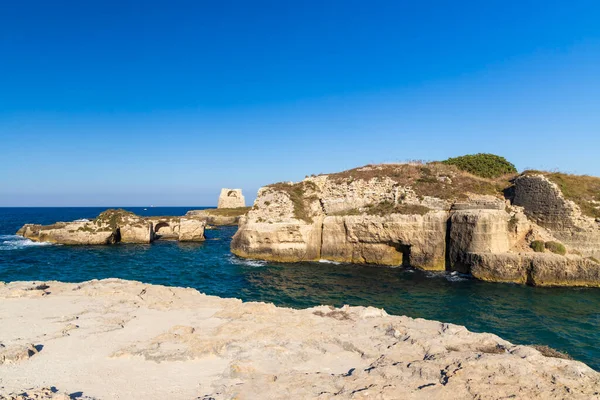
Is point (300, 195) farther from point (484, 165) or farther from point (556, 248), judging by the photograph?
point (556, 248)

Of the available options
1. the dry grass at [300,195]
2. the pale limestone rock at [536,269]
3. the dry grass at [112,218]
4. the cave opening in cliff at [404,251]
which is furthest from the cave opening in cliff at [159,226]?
the pale limestone rock at [536,269]

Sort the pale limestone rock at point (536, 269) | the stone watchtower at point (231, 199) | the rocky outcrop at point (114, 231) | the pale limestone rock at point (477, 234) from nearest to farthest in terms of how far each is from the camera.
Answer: the pale limestone rock at point (536, 269)
the pale limestone rock at point (477, 234)
the rocky outcrop at point (114, 231)
the stone watchtower at point (231, 199)

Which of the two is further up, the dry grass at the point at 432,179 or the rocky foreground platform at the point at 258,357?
the dry grass at the point at 432,179

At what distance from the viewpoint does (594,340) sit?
13.5 metres

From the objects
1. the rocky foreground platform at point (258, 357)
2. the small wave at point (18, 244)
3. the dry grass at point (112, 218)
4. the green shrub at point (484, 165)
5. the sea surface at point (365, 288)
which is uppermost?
the green shrub at point (484, 165)

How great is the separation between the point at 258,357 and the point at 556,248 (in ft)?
81.6

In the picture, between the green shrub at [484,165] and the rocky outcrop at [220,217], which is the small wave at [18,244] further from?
the green shrub at [484,165]

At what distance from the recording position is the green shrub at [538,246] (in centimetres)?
2422

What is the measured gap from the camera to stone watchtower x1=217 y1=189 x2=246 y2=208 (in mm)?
97188

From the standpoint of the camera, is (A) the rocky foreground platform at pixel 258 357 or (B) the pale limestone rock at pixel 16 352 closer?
(A) the rocky foreground platform at pixel 258 357

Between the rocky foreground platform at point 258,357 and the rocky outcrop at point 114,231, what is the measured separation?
34.6 metres

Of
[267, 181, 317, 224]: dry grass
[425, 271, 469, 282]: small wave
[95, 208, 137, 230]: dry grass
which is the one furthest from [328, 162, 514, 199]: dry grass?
[95, 208, 137, 230]: dry grass

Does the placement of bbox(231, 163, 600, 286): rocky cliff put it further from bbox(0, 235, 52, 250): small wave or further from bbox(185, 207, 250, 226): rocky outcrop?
bbox(185, 207, 250, 226): rocky outcrop

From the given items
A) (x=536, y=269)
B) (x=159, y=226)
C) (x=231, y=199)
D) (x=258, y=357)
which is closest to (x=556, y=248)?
(x=536, y=269)
